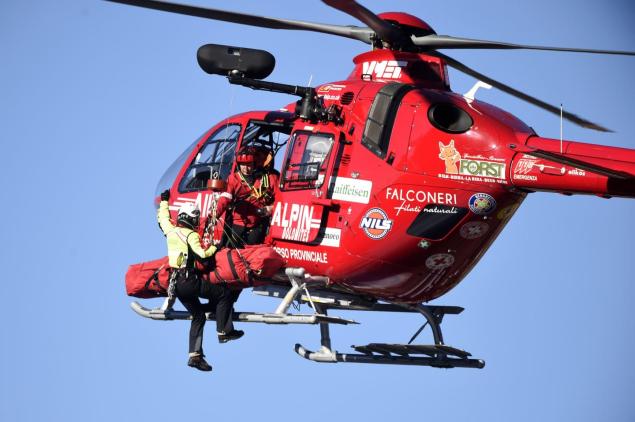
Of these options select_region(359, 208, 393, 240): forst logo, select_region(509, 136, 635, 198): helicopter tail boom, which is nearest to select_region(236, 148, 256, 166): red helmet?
select_region(359, 208, 393, 240): forst logo

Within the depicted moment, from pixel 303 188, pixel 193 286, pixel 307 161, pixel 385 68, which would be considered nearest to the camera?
pixel 303 188

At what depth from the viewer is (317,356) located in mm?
16891

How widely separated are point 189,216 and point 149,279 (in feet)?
3.71

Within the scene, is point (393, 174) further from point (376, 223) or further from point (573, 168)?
point (573, 168)

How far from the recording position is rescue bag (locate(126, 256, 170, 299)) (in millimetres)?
17375

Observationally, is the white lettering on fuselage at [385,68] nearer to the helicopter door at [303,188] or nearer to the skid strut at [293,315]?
the helicopter door at [303,188]

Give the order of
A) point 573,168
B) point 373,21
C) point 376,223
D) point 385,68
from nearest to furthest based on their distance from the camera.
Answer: point 573,168
point 373,21
point 376,223
point 385,68

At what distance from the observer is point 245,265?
53.7ft

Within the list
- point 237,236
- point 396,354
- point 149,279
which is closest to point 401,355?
point 396,354

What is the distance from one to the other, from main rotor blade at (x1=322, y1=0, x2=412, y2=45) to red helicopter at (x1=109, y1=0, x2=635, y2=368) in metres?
0.03

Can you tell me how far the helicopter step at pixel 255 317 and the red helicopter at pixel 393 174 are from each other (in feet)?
0.07

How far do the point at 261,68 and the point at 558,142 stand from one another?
3.68 m

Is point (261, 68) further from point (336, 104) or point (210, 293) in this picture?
point (210, 293)

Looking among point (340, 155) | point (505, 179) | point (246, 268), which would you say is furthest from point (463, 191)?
point (246, 268)
